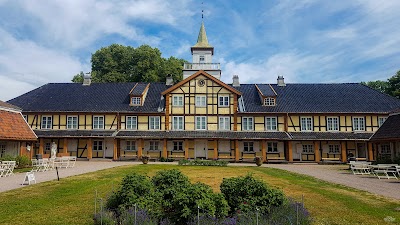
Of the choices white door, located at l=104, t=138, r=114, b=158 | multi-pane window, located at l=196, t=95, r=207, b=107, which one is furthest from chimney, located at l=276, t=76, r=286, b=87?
white door, located at l=104, t=138, r=114, b=158

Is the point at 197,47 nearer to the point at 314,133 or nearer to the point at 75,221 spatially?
the point at 314,133

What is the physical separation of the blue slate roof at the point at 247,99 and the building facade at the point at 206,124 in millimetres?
108

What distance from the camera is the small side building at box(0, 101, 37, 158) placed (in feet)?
78.4

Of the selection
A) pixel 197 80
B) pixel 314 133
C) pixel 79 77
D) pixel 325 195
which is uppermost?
pixel 79 77

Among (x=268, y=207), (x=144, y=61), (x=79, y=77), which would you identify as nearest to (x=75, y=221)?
(x=268, y=207)

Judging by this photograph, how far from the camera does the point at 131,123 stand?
1308 inches

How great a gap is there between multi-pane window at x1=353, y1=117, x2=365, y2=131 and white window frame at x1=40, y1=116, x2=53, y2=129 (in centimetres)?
3122

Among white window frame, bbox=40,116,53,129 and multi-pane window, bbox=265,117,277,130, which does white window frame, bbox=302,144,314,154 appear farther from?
white window frame, bbox=40,116,53,129

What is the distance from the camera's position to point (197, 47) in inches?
1506

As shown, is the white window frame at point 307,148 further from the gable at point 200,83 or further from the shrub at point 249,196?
the shrub at point 249,196

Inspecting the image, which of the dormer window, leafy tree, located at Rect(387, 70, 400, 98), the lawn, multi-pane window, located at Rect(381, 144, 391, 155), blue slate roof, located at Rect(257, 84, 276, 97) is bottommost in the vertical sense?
the lawn

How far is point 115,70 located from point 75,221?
139 feet

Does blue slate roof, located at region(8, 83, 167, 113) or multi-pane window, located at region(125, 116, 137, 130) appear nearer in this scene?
multi-pane window, located at region(125, 116, 137, 130)

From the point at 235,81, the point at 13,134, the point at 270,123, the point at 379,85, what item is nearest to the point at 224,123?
the point at 270,123
